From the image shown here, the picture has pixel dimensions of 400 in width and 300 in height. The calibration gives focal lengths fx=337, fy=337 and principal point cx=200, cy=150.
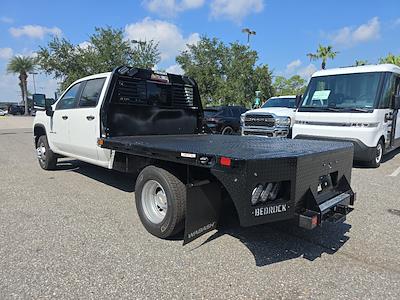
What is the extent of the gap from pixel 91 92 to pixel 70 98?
95 cm

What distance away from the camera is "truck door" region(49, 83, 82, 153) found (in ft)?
21.5

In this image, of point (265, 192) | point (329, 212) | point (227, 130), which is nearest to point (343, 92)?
point (329, 212)

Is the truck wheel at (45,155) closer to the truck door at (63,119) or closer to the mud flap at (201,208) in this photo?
the truck door at (63,119)

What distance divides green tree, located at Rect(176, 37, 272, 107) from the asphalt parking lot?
2753 centimetres

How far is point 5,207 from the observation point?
5102mm

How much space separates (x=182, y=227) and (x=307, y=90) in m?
6.93

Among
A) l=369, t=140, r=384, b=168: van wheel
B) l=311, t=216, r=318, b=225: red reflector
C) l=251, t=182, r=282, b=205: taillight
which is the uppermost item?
l=251, t=182, r=282, b=205: taillight

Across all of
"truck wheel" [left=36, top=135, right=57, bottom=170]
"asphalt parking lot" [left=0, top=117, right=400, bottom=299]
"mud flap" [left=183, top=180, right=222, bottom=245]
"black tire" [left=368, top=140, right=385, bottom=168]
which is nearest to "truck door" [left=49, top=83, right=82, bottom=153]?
"truck wheel" [left=36, top=135, right=57, bottom=170]

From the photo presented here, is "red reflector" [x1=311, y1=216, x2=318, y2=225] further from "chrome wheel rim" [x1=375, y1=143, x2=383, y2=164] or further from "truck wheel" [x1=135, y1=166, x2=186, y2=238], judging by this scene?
"chrome wheel rim" [x1=375, y1=143, x2=383, y2=164]

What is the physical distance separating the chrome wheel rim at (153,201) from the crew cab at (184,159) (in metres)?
0.01

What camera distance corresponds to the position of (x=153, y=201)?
4227 millimetres

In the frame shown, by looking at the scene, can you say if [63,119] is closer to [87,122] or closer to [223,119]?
[87,122]

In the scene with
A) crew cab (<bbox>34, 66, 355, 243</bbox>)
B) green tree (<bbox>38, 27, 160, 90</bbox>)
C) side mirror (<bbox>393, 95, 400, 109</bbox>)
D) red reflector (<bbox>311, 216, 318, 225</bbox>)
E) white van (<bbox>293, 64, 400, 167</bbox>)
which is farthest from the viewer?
green tree (<bbox>38, 27, 160, 90</bbox>)

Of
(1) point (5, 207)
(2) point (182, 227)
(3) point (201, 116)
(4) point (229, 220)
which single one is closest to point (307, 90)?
(3) point (201, 116)
